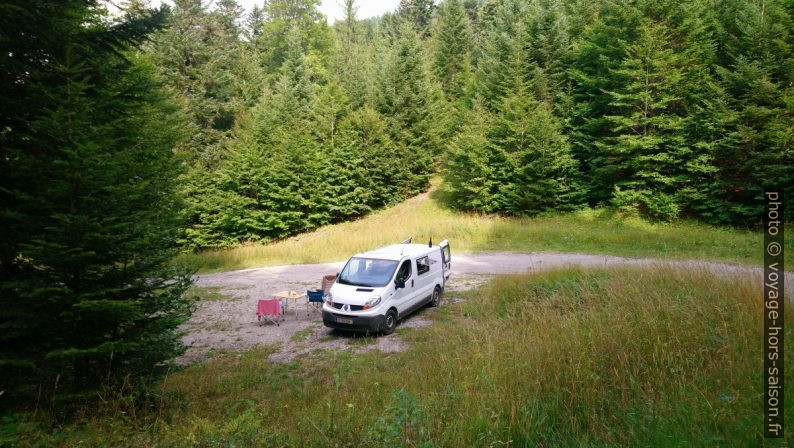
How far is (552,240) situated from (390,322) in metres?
14.1

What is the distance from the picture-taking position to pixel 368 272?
10.6 m

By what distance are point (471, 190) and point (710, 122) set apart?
13.8 m

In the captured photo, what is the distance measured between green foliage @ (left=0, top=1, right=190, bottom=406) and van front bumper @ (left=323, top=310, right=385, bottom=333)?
4.13 metres

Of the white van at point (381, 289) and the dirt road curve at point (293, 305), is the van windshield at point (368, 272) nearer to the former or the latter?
the white van at point (381, 289)

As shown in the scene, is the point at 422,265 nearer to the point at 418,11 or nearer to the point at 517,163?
the point at 517,163

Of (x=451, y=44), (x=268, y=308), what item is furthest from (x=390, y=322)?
(x=451, y=44)

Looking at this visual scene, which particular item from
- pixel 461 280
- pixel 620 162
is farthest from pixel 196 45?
pixel 620 162

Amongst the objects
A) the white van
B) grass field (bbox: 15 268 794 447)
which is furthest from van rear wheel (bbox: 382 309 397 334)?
grass field (bbox: 15 268 794 447)

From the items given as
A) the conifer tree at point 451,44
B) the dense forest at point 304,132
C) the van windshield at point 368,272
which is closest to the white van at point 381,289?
the van windshield at point 368,272

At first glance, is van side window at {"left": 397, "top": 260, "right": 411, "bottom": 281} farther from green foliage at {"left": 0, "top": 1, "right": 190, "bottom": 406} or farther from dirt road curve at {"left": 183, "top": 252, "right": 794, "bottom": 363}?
green foliage at {"left": 0, "top": 1, "right": 190, "bottom": 406}

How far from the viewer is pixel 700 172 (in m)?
21.9

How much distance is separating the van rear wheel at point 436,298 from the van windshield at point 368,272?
2239 millimetres

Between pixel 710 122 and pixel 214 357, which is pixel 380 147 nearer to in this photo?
pixel 710 122

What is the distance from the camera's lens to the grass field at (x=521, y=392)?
3.77 metres
